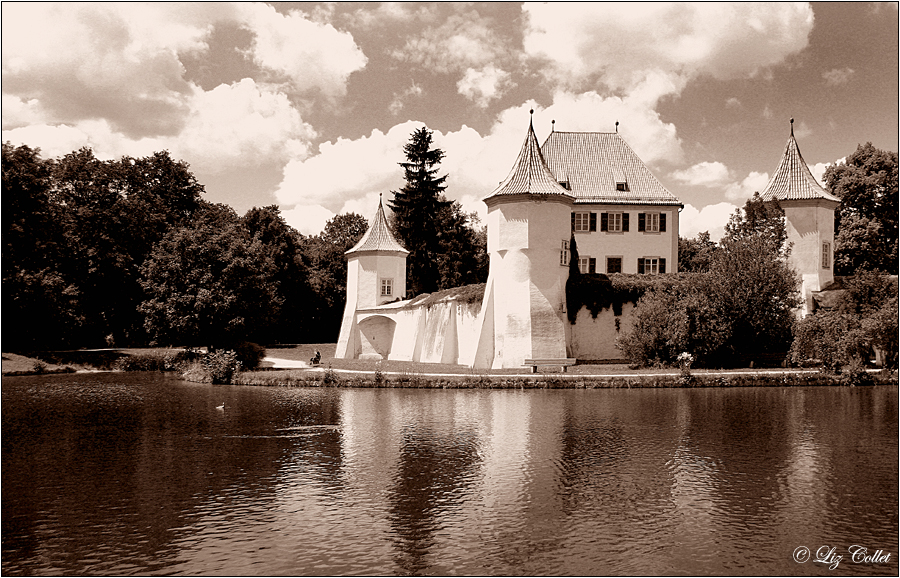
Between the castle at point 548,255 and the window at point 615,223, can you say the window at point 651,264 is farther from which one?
the window at point 615,223

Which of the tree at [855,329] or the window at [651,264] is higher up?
the window at [651,264]

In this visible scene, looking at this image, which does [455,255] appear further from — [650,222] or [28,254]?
[28,254]

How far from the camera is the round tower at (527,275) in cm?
3478

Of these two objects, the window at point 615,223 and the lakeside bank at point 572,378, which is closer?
the lakeside bank at point 572,378

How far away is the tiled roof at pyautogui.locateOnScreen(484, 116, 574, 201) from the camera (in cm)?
3534

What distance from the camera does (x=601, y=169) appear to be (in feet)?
149

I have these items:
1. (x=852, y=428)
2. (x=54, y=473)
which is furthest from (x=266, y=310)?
(x=852, y=428)

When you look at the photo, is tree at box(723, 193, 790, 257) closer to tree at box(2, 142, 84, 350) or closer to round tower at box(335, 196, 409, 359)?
round tower at box(335, 196, 409, 359)

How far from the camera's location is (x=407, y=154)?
57000 mm

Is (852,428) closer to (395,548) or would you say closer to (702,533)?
(702,533)

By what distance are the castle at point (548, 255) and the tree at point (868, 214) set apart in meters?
6.98

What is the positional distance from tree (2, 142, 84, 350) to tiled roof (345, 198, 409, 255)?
1773 centimetres

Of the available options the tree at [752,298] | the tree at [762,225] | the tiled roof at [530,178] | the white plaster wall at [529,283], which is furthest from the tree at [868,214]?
the white plaster wall at [529,283]

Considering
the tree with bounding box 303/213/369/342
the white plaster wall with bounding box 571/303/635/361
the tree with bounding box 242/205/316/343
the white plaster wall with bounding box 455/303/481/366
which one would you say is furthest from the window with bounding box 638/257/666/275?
the tree with bounding box 242/205/316/343
